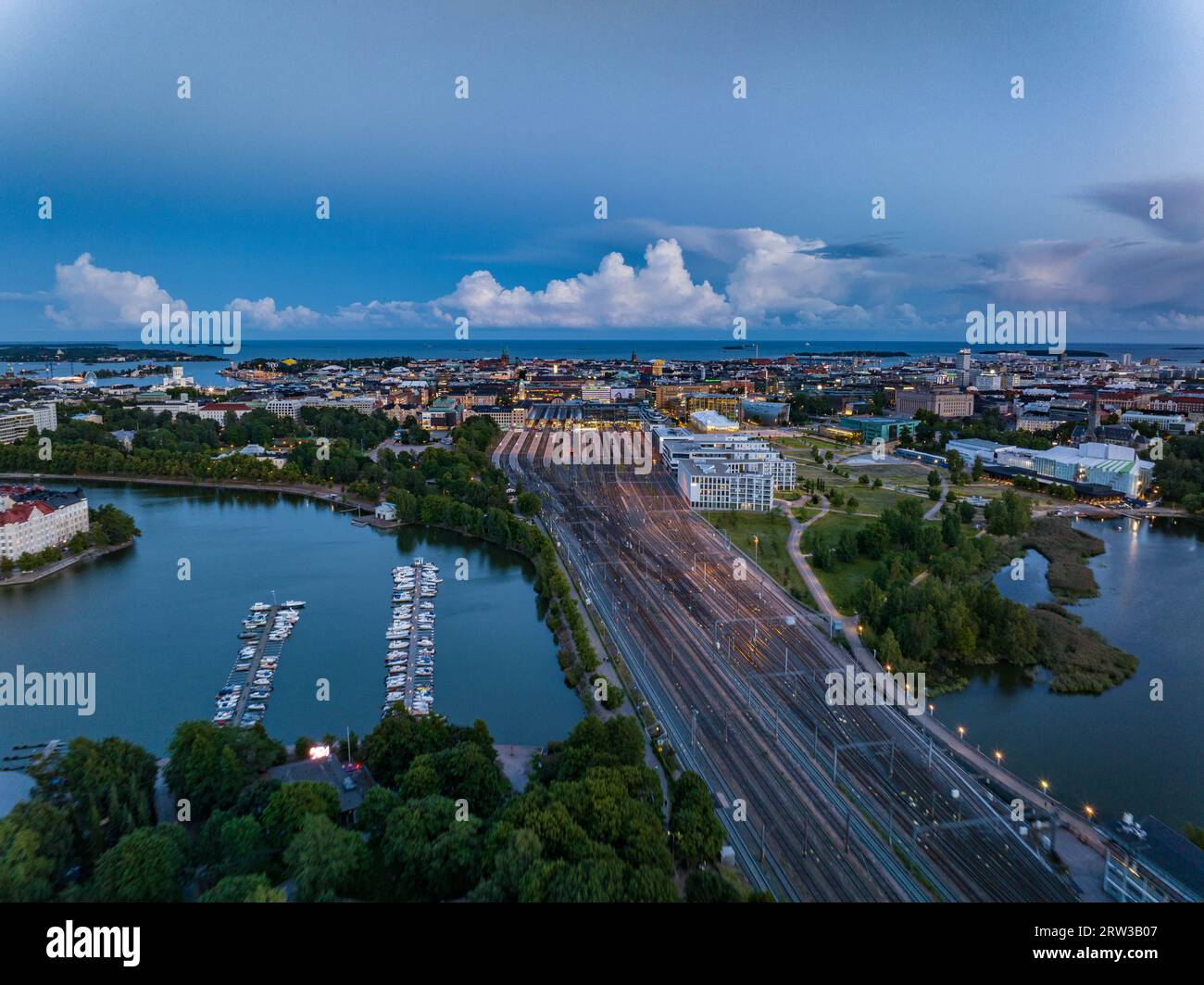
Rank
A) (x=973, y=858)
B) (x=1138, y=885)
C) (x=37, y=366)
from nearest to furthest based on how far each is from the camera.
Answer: (x=1138, y=885) < (x=973, y=858) < (x=37, y=366)

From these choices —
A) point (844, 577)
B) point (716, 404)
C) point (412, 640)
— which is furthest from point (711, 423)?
point (412, 640)

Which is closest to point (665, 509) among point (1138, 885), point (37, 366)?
point (1138, 885)

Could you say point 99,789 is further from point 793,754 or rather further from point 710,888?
point 793,754

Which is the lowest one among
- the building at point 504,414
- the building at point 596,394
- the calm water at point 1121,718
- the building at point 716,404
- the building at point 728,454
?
the calm water at point 1121,718

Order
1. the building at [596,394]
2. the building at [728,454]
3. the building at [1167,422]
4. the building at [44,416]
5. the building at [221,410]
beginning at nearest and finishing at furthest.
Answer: the building at [728,454]
the building at [1167,422]
the building at [44,416]
the building at [221,410]
the building at [596,394]

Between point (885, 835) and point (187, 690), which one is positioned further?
point (187, 690)

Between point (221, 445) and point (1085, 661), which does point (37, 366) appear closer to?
point (221, 445)

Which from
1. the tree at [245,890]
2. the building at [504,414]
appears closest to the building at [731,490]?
the tree at [245,890]

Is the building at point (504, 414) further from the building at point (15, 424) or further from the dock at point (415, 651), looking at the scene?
the dock at point (415, 651)
